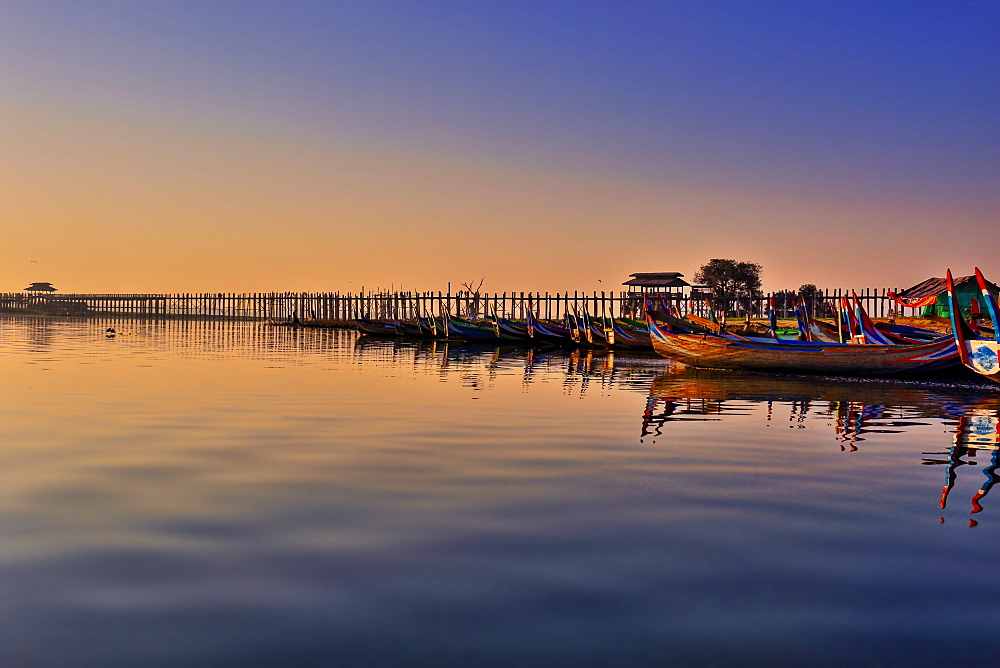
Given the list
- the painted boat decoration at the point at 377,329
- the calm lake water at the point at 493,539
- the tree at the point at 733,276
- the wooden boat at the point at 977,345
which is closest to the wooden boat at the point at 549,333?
the painted boat decoration at the point at 377,329

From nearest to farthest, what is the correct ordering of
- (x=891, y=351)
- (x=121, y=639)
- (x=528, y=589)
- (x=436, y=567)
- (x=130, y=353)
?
1. (x=121, y=639)
2. (x=528, y=589)
3. (x=436, y=567)
4. (x=891, y=351)
5. (x=130, y=353)

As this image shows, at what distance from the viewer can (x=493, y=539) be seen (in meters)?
6.07

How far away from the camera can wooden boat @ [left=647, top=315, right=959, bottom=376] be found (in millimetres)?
19375

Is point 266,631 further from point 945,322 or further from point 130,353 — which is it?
point 945,322

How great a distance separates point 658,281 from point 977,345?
50343mm

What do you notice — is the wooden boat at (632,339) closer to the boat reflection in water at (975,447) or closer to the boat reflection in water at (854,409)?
the boat reflection in water at (854,409)

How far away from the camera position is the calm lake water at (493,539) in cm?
429

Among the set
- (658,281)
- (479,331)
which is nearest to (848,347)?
(479,331)

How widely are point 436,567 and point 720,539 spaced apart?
1890 mm

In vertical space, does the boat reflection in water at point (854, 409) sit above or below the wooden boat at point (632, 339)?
below

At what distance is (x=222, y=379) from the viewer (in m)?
20.0

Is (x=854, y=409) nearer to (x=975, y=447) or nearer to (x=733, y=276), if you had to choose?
(x=975, y=447)

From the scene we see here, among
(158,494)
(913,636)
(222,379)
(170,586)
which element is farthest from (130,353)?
(913,636)

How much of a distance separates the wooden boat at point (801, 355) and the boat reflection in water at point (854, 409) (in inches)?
15.5
